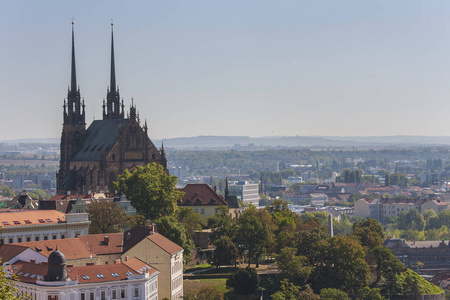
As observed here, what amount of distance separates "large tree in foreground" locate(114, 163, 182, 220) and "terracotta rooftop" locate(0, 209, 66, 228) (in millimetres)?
19106

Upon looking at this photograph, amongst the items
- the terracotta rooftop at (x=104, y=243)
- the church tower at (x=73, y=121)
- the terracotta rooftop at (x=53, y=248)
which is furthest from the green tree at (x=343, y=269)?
the church tower at (x=73, y=121)

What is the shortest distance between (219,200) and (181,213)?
1748cm

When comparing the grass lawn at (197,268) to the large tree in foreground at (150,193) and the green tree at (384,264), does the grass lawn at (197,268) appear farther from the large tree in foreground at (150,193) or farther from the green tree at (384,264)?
the green tree at (384,264)

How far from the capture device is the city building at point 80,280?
8825 centimetres

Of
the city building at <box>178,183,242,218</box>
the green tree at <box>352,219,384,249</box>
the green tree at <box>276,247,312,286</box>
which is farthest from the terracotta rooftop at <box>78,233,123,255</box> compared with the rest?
the city building at <box>178,183,242,218</box>

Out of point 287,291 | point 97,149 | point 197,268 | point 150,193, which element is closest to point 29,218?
point 197,268

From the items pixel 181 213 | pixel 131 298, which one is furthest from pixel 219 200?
pixel 131 298

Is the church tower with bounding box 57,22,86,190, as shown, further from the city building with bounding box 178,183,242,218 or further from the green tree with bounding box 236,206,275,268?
the green tree with bounding box 236,206,275,268

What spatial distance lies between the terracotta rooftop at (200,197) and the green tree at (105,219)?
112ft

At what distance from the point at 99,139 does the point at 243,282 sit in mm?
65245

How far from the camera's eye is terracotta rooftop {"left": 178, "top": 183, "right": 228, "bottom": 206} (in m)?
155

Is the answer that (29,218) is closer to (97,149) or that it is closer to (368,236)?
(368,236)

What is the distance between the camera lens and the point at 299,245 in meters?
124

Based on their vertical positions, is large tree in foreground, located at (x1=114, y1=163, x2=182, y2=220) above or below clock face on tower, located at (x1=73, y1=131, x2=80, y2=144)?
below
